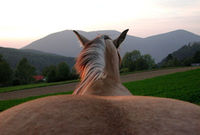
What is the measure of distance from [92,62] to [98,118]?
1.42 metres

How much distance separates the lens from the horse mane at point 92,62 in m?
1.89

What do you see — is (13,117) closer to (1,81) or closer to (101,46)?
(101,46)

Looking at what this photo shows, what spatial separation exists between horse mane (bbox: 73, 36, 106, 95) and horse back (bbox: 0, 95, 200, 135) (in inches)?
41.8

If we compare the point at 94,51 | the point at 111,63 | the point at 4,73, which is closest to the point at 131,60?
the point at 4,73

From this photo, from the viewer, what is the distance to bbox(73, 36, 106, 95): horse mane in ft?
6.22

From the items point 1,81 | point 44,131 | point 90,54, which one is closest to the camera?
point 44,131

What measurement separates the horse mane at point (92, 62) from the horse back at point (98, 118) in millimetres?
1061

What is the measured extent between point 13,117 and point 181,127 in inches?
23.4

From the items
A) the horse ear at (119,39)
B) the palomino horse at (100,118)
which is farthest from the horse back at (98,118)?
the horse ear at (119,39)

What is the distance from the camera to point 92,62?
2.07 metres

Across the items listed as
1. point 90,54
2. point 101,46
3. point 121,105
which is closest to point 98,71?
point 90,54

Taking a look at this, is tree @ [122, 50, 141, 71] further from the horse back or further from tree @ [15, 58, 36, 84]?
the horse back

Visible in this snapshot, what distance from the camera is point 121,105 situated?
2.56ft

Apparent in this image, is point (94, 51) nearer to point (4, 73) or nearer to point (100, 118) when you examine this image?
point (100, 118)
